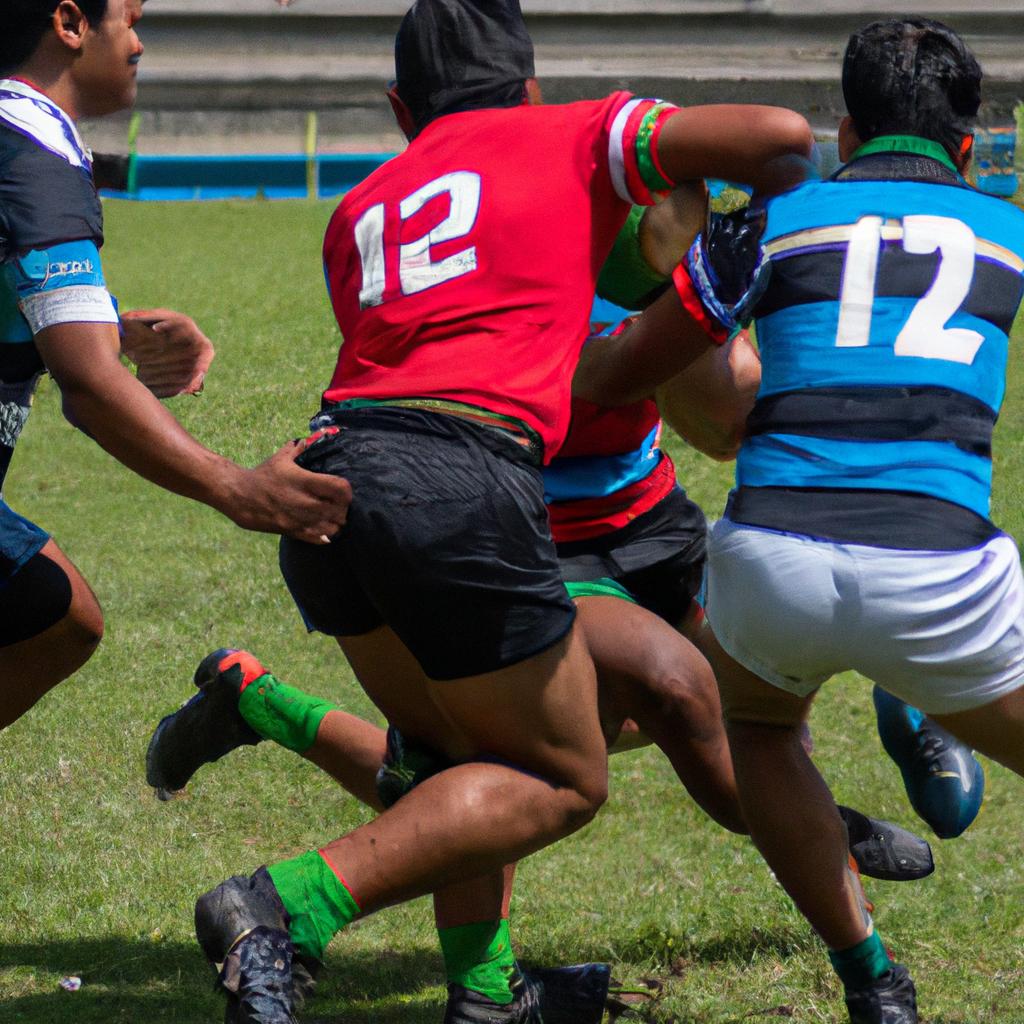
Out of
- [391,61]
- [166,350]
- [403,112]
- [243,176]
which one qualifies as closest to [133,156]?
[243,176]

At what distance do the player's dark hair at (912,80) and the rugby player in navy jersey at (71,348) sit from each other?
1372 millimetres

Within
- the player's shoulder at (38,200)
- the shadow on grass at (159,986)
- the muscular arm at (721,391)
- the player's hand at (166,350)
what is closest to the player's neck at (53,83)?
the player's shoulder at (38,200)

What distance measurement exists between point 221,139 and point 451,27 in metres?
11.2

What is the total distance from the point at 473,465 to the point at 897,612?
0.84 m

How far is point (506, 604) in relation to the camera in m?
2.92

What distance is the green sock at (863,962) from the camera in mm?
Answer: 3434

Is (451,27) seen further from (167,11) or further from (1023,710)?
(167,11)

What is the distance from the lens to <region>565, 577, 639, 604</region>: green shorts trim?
13.1ft

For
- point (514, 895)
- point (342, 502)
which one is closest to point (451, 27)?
point (342, 502)

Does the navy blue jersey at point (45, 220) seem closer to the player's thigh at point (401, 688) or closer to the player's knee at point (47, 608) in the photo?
the player's knee at point (47, 608)

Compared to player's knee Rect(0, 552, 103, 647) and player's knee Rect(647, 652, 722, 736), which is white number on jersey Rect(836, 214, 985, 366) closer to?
player's knee Rect(647, 652, 722, 736)

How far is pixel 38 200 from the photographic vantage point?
10.3 ft

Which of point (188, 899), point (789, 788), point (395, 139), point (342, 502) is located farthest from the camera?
point (395, 139)

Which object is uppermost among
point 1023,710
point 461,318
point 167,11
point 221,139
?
point 461,318
